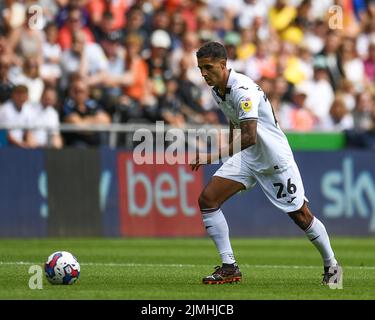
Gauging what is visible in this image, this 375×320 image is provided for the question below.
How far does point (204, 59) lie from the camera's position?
1155 centimetres

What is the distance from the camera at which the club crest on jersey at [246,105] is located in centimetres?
1155

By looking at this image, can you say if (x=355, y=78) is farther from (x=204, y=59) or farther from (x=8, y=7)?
(x=204, y=59)

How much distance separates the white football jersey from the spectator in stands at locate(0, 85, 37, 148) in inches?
333

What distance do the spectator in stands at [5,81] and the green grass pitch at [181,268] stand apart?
2.72 meters

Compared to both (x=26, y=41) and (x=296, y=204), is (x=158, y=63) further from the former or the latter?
(x=296, y=204)

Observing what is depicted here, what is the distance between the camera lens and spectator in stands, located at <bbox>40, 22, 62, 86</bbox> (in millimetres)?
21172

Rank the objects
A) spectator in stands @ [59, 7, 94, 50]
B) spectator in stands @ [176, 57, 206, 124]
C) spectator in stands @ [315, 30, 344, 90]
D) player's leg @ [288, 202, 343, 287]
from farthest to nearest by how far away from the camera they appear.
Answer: spectator in stands @ [315, 30, 344, 90]
spectator in stands @ [176, 57, 206, 124]
spectator in stands @ [59, 7, 94, 50]
player's leg @ [288, 202, 343, 287]

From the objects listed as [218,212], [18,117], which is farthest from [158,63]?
[218,212]

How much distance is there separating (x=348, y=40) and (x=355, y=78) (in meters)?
0.99

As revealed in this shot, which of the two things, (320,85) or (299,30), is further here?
(299,30)

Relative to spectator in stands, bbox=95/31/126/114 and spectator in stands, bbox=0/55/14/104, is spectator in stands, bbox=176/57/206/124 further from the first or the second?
spectator in stands, bbox=0/55/14/104

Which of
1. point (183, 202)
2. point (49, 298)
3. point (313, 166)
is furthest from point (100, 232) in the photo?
point (49, 298)

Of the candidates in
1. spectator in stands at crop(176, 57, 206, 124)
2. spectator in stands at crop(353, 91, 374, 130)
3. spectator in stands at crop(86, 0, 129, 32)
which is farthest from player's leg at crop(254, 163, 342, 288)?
spectator in stands at crop(353, 91, 374, 130)
